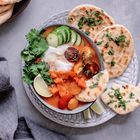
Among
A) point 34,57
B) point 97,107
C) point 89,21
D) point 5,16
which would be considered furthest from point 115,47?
point 5,16

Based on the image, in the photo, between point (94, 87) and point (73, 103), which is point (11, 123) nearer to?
point (73, 103)

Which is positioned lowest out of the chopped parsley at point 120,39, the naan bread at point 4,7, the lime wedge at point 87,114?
the lime wedge at point 87,114

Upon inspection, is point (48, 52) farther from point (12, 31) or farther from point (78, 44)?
point (12, 31)

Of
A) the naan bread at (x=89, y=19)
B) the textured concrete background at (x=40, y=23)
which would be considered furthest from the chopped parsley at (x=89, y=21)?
the textured concrete background at (x=40, y=23)

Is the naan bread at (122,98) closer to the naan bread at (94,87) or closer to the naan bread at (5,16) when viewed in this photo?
the naan bread at (94,87)

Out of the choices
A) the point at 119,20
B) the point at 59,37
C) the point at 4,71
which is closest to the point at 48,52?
the point at 59,37

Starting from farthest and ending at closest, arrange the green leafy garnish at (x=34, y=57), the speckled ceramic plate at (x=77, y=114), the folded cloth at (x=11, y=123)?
1. the speckled ceramic plate at (x=77, y=114)
2. the folded cloth at (x=11, y=123)
3. the green leafy garnish at (x=34, y=57)

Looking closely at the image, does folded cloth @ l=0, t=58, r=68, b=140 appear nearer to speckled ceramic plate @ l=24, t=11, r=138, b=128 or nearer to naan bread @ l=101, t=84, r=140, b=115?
speckled ceramic plate @ l=24, t=11, r=138, b=128
